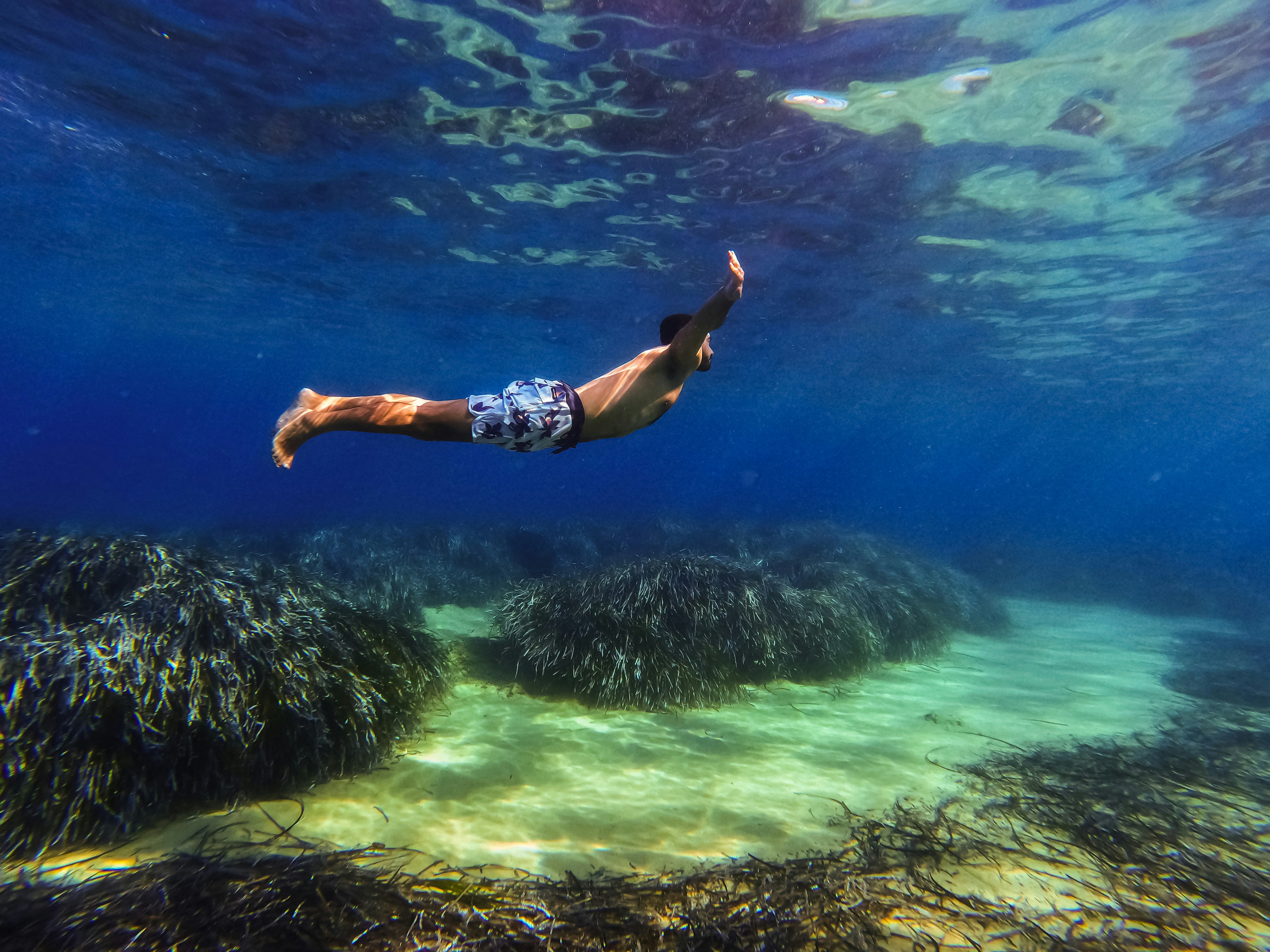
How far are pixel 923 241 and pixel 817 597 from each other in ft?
41.4

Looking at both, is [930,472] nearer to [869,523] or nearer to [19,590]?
[869,523]

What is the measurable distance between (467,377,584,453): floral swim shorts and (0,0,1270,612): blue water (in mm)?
7828

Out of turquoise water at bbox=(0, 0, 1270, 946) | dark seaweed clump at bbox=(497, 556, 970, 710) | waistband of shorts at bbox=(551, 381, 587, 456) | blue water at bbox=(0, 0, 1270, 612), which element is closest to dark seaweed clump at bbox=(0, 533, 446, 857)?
turquoise water at bbox=(0, 0, 1270, 946)

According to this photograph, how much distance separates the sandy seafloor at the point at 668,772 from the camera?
3625mm

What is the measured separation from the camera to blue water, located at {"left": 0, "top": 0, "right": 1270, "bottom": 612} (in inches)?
376

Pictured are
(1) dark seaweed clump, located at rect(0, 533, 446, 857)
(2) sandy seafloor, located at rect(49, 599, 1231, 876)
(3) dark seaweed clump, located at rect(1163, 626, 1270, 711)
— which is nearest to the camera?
(1) dark seaweed clump, located at rect(0, 533, 446, 857)

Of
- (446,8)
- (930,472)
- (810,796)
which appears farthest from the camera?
(930,472)

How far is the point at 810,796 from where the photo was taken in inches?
182

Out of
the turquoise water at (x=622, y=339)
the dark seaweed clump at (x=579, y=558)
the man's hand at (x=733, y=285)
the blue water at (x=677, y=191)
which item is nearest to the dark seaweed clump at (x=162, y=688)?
the turquoise water at (x=622, y=339)

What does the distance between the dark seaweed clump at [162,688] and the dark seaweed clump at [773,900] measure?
77 cm

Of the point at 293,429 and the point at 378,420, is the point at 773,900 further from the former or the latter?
the point at 293,429

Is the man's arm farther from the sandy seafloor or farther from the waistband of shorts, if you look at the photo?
the sandy seafloor

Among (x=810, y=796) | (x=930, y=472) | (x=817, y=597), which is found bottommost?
(x=810, y=796)

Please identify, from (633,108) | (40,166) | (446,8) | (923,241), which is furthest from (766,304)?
(40,166)
